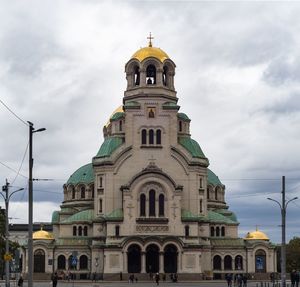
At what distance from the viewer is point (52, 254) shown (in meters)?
107

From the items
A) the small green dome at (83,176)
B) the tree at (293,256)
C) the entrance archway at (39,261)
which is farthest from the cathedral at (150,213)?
the tree at (293,256)

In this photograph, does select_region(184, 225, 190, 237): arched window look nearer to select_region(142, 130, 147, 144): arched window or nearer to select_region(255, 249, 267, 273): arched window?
select_region(255, 249, 267, 273): arched window

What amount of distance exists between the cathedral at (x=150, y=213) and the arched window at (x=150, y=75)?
7.5 inches

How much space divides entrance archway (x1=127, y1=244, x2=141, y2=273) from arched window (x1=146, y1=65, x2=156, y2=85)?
2249cm

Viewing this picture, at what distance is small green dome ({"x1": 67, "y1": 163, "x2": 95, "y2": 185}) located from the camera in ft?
388

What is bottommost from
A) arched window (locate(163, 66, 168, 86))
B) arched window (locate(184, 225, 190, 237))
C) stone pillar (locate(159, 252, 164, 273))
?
stone pillar (locate(159, 252, 164, 273))

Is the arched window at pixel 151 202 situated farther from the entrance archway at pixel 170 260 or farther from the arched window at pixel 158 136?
the arched window at pixel 158 136

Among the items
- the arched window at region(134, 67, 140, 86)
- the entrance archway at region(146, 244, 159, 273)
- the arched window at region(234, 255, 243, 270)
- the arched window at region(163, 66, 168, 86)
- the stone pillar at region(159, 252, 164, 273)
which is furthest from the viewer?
the arched window at region(163, 66, 168, 86)

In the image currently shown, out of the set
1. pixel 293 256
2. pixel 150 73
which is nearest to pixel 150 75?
pixel 150 73

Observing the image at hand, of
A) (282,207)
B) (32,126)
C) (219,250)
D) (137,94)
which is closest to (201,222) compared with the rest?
(219,250)

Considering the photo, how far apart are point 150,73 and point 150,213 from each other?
19542 mm

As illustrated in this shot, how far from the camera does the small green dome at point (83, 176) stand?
11825 cm

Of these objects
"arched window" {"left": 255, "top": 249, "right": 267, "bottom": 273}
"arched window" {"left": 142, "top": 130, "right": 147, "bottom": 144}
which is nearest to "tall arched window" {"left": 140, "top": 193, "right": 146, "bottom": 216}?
"arched window" {"left": 142, "top": 130, "right": 147, "bottom": 144}

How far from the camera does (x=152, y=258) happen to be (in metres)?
103
